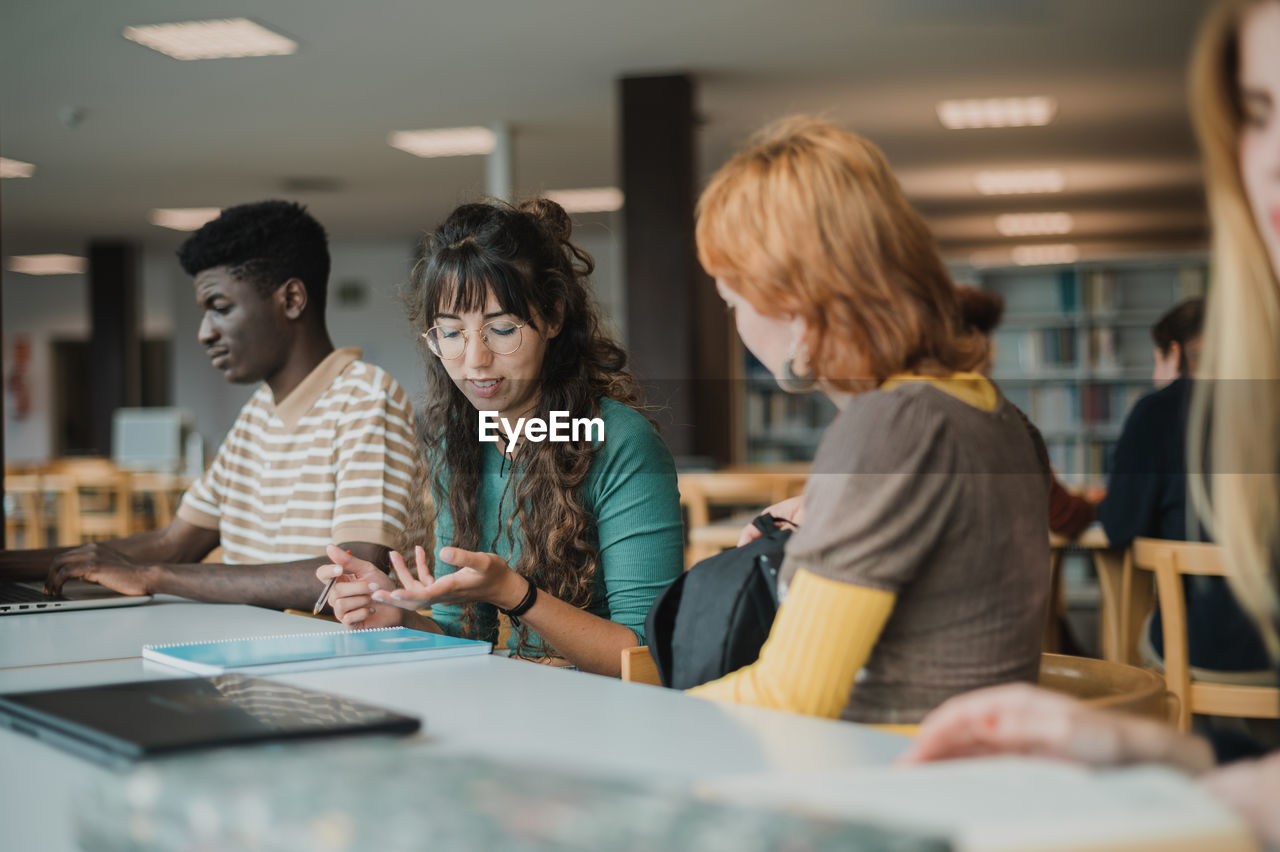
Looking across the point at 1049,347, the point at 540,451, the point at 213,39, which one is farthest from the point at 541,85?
the point at 540,451

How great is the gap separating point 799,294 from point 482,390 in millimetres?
834

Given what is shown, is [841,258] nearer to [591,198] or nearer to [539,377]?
[539,377]

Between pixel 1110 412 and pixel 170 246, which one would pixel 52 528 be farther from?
pixel 1110 412

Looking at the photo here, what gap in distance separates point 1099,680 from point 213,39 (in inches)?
201

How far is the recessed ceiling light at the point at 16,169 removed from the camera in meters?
7.49

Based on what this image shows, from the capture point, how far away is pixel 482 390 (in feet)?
5.99

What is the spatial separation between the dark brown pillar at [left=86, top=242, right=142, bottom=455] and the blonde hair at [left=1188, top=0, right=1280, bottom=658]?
36.8 ft

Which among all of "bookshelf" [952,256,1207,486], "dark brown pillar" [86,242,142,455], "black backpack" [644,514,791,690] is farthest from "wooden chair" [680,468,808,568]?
"dark brown pillar" [86,242,142,455]

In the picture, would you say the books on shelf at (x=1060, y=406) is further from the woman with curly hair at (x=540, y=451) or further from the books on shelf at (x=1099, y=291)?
the woman with curly hair at (x=540, y=451)

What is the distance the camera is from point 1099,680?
1260 mm

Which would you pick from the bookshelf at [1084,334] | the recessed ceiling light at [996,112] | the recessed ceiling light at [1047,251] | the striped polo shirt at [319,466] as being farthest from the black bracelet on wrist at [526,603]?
the recessed ceiling light at [1047,251]

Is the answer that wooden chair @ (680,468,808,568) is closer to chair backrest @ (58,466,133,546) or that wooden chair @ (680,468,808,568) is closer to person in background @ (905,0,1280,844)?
person in background @ (905,0,1280,844)

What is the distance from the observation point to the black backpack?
118cm

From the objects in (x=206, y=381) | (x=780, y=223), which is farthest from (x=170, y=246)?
(x=780, y=223)
